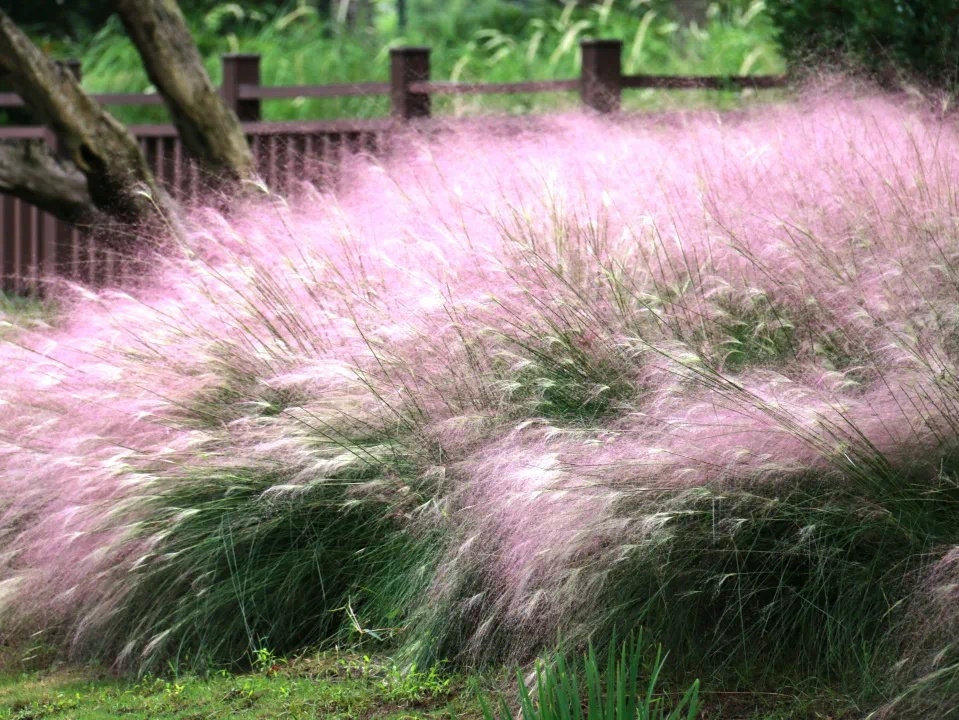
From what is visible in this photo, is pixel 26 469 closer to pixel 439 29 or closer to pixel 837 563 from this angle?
pixel 837 563

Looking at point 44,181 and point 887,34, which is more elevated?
point 887,34

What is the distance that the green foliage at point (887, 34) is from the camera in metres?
A: 7.17

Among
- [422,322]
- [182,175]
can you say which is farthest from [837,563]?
[182,175]

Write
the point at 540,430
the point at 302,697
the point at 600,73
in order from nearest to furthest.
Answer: the point at 302,697
the point at 540,430
the point at 600,73

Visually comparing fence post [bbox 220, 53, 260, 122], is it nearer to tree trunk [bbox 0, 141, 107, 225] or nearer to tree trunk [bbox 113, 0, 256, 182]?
tree trunk [bbox 113, 0, 256, 182]

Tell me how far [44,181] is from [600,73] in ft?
12.3

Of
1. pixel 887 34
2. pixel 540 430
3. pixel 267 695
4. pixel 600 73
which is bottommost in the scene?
pixel 267 695

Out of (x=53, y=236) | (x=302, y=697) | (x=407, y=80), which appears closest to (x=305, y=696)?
(x=302, y=697)

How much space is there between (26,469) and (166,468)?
61cm

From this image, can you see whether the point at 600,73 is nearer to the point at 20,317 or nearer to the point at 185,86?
the point at 185,86

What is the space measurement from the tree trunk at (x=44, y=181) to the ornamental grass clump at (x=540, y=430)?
1.83 metres

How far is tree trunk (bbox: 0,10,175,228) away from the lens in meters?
6.93

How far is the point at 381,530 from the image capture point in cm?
416

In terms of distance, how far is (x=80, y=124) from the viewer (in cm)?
709
